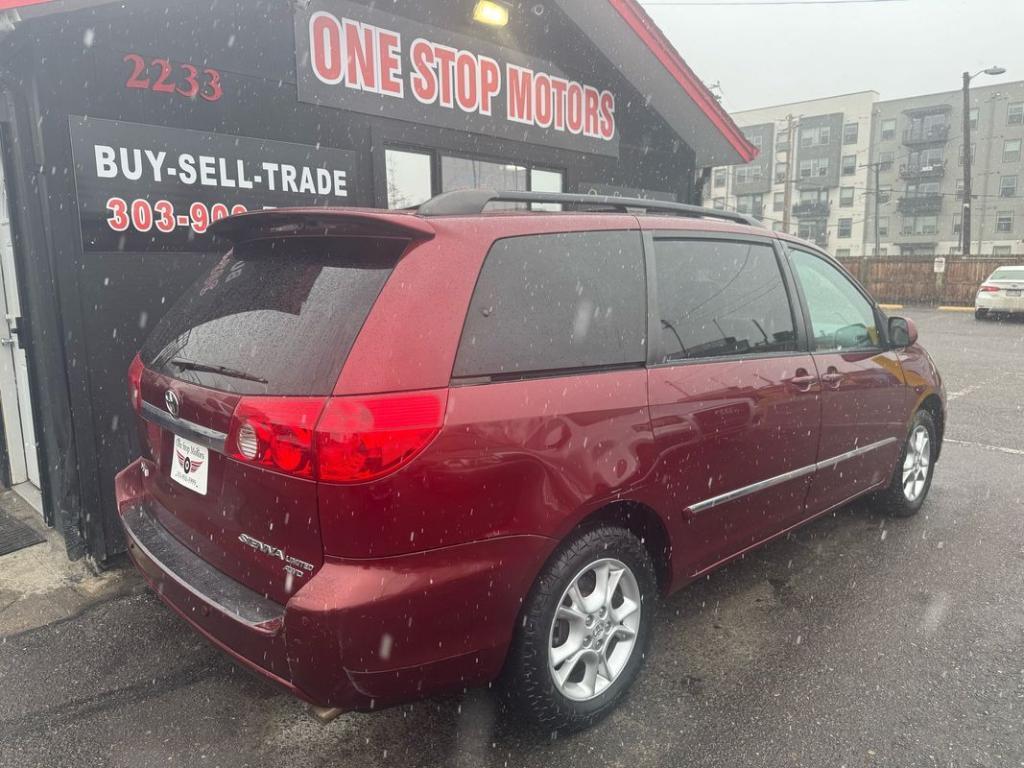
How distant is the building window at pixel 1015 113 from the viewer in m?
48.9

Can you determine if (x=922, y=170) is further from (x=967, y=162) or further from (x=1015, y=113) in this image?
(x=967, y=162)

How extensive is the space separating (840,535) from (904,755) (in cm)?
204

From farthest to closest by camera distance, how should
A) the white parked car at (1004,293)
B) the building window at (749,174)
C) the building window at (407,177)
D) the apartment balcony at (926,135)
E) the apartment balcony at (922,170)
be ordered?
the building window at (749,174) < the apartment balcony at (922,170) < the apartment balcony at (926,135) < the white parked car at (1004,293) < the building window at (407,177)

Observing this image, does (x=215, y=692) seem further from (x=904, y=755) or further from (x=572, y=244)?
(x=904, y=755)

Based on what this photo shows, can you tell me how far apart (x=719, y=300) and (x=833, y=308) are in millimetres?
1138

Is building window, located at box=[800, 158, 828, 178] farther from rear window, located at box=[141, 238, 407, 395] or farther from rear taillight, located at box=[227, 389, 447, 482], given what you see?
rear taillight, located at box=[227, 389, 447, 482]

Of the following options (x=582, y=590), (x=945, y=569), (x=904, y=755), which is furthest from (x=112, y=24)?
(x=945, y=569)

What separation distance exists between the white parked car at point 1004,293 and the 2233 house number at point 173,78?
65.8ft

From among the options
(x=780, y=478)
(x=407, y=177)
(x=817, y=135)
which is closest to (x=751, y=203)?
(x=817, y=135)

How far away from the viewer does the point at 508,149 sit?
20.6 ft

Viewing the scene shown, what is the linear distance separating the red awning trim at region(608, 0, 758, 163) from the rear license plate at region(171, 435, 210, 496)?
5.53 m

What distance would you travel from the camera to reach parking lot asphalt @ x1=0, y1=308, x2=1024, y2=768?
2.45 meters

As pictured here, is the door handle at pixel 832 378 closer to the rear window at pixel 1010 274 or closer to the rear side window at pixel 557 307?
the rear side window at pixel 557 307

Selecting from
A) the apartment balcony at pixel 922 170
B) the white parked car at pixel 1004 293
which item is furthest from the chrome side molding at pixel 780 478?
the apartment balcony at pixel 922 170
